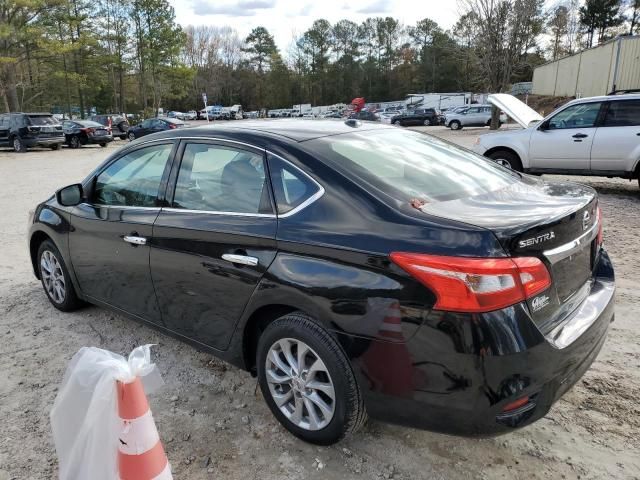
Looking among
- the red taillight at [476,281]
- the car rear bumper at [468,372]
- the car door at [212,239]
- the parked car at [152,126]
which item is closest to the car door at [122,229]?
the car door at [212,239]

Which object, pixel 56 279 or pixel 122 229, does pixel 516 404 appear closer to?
pixel 122 229

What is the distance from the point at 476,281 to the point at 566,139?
844cm

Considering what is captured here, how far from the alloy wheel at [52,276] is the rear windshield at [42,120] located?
20.9 m

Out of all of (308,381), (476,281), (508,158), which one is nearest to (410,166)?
(476,281)

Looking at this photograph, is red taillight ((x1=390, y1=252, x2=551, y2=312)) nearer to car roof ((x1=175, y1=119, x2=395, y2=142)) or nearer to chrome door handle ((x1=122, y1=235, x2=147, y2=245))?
car roof ((x1=175, y1=119, x2=395, y2=142))

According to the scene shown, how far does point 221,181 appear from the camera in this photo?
301 centimetres

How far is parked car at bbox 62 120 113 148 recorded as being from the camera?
79.2 ft

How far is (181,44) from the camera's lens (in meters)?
Result: 47.1

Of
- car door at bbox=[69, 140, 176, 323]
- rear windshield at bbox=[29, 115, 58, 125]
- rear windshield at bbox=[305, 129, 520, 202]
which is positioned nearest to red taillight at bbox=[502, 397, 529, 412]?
rear windshield at bbox=[305, 129, 520, 202]

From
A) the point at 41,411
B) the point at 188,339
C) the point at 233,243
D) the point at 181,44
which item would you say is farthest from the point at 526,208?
the point at 181,44

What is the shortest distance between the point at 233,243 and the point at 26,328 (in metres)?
2.57

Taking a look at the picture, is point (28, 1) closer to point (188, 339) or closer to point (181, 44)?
point (181, 44)

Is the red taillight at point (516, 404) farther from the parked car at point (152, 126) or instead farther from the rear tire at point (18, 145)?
the parked car at point (152, 126)

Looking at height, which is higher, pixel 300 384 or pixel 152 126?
pixel 152 126
